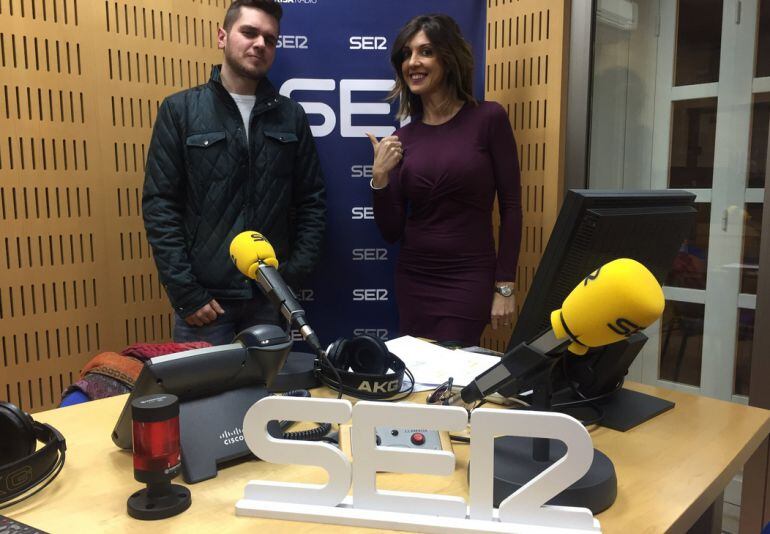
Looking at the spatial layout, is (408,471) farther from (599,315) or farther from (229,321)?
(229,321)

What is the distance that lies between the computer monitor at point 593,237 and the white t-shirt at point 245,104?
1858 millimetres

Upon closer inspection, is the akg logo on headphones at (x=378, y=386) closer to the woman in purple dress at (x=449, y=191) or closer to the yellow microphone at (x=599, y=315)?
the yellow microphone at (x=599, y=315)

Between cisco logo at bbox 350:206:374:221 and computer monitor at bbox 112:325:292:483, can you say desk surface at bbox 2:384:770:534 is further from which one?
cisco logo at bbox 350:206:374:221

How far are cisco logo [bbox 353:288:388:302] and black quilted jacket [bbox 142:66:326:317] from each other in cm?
54

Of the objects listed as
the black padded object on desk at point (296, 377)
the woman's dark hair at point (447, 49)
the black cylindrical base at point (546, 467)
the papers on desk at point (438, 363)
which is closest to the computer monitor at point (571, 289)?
the black cylindrical base at point (546, 467)

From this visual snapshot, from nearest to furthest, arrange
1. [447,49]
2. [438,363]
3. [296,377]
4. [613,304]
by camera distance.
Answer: [613,304]
[296,377]
[438,363]
[447,49]

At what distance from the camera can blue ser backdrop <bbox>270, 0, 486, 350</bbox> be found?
2.91 metres

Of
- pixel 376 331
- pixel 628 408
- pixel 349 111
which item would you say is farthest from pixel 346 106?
pixel 628 408

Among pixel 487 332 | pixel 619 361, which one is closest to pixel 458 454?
pixel 619 361

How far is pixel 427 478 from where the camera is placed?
1.09m

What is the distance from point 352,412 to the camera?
94 cm

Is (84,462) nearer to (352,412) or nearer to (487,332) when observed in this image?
(352,412)

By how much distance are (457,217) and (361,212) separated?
62cm

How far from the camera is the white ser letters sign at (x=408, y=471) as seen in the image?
90 cm
